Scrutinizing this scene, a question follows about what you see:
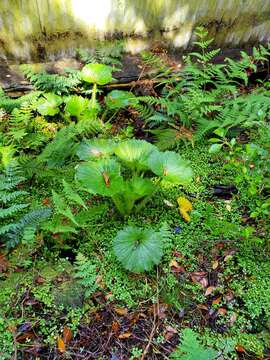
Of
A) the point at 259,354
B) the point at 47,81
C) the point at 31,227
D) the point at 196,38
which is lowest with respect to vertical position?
the point at 259,354

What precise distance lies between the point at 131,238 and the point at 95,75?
7.07 ft

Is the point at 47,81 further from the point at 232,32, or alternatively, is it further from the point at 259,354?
the point at 259,354

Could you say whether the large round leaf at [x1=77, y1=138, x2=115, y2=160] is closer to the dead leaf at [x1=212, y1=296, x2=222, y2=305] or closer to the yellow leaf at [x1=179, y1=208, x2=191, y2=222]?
the yellow leaf at [x1=179, y1=208, x2=191, y2=222]

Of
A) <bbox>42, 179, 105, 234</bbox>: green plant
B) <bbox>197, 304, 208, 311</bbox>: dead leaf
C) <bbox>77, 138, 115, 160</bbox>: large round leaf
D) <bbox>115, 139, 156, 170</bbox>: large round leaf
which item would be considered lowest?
<bbox>197, 304, 208, 311</bbox>: dead leaf

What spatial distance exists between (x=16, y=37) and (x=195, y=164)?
242cm

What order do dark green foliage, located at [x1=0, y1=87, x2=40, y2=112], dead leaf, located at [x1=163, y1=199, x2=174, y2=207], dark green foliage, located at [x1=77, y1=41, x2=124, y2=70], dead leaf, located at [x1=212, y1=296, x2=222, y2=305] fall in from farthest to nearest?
1. dark green foliage, located at [x1=77, y1=41, x2=124, y2=70]
2. dark green foliage, located at [x1=0, y1=87, x2=40, y2=112]
3. dead leaf, located at [x1=163, y1=199, x2=174, y2=207]
4. dead leaf, located at [x1=212, y1=296, x2=222, y2=305]

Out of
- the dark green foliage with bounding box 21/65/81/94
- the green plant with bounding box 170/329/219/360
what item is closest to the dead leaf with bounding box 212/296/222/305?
the green plant with bounding box 170/329/219/360

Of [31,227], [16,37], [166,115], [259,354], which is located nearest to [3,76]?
[16,37]

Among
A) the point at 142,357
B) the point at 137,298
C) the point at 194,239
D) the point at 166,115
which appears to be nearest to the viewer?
the point at 142,357

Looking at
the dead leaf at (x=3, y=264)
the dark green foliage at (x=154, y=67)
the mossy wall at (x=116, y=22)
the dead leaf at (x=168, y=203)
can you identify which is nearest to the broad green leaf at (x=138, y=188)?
the dead leaf at (x=168, y=203)

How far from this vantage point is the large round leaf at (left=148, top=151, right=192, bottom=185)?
292cm

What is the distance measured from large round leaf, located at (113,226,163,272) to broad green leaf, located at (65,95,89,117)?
175 centimetres

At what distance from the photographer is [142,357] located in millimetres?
2340

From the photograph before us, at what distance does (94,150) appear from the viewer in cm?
318
